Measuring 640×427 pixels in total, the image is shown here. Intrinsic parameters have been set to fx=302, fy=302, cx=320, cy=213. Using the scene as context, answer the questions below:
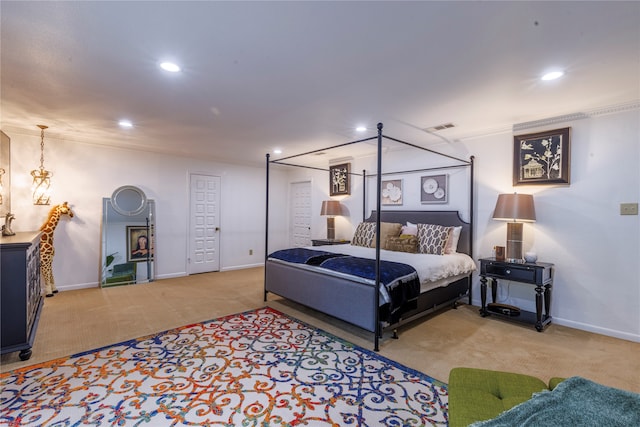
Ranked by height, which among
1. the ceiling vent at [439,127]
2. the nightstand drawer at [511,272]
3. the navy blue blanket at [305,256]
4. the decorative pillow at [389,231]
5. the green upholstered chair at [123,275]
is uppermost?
the ceiling vent at [439,127]

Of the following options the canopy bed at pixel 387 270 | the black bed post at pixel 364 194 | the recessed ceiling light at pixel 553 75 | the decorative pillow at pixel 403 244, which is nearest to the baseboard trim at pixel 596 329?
the canopy bed at pixel 387 270

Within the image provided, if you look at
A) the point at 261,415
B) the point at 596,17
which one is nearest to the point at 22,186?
the point at 261,415

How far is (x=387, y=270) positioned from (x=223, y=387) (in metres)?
1.75

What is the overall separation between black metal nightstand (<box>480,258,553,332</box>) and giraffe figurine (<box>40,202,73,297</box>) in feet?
19.6

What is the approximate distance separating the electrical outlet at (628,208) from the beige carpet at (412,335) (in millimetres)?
1315

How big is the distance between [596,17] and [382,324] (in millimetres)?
2667

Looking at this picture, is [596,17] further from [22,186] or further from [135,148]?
[22,186]

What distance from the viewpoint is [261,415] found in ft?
6.27

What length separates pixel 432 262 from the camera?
3463 mm

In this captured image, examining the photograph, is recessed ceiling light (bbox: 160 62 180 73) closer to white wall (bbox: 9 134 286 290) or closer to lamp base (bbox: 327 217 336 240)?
white wall (bbox: 9 134 286 290)

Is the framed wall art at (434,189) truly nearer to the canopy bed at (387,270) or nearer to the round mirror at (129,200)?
the canopy bed at (387,270)

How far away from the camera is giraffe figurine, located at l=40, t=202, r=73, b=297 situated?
4.38 m

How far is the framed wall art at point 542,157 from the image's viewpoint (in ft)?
11.4

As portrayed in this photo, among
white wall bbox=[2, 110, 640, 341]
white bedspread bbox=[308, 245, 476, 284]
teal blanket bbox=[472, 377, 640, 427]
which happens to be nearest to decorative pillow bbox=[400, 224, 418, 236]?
white bedspread bbox=[308, 245, 476, 284]
